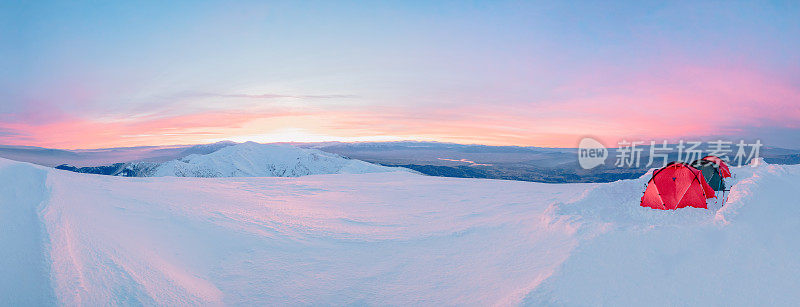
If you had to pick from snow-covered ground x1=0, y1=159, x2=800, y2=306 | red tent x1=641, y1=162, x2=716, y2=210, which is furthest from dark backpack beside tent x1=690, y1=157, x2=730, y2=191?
red tent x1=641, y1=162, x2=716, y2=210

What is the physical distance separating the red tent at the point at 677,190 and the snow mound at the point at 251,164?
13299 cm

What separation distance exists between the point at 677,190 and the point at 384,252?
9.02 meters

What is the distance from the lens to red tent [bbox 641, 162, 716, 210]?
970cm

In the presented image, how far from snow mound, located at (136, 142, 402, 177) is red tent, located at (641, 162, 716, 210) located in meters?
133

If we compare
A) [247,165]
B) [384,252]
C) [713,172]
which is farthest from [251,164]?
[713,172]

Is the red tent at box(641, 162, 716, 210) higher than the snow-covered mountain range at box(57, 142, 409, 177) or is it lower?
higher

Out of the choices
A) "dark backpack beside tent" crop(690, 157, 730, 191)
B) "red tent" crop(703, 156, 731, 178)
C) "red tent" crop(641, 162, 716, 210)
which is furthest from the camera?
"red tent" crop(703, 156, 731, 178)

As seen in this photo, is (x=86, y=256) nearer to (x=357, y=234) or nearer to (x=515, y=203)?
(x=357, y=234)

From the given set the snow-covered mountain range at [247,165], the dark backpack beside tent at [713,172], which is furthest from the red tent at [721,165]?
the snow-covered mountain range at [247,165]

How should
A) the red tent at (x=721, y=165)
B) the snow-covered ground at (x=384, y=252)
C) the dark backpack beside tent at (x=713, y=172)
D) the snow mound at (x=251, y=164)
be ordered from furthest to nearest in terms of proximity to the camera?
the snow mound at (x=251, y=164), the red tent at (x=721, y=165), the dark backpack beside tent at (x=713, y=172), the snow-covered ground at (x=384, y=252)

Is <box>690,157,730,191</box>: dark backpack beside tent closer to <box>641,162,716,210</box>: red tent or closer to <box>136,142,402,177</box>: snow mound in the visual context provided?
<box>641,162,716,210</box>: red tent

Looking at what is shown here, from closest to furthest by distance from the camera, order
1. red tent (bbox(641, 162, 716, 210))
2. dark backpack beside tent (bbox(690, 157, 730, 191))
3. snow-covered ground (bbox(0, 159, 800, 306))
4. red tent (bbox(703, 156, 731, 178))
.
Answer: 1. snow-covered ground (bbox(0, 159, 800, 306))
2. red tent (bbox(641, 162, 716, 210))
3. dark backpack beside tent (bbox(690, 157, 730, 191))
4. red tent (bbox(703, 156, 731, 178))

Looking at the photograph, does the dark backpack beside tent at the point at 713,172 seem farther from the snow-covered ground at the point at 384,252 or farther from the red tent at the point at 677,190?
the red tent at the point at 677,190

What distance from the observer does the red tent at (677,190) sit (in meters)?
9.70
